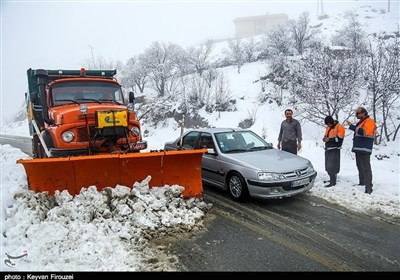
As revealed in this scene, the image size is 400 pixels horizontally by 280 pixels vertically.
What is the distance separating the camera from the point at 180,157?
5270mm

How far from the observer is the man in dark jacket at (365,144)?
6180 mm

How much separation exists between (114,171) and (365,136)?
5098 mm

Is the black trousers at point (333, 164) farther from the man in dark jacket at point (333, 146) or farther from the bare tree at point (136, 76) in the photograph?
the bare tree at point (136, 76)

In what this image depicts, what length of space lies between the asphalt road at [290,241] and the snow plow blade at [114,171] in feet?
2.92

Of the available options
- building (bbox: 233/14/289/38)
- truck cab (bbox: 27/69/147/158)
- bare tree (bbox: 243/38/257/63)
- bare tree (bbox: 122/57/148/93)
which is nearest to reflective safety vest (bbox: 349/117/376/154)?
truck cab (bbox: 27/69/147/158)

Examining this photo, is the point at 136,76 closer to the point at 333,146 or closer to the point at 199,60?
the point at 199,60

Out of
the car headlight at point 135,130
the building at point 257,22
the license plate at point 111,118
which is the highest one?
the building at point 257,22

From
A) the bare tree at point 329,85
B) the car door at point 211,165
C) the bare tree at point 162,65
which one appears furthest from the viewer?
the bare tree at point 162,65

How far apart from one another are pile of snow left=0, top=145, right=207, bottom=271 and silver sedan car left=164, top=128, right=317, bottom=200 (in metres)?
1.08

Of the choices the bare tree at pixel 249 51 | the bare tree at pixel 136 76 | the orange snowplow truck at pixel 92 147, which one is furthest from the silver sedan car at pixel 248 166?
the bare tree at pixel 249 51

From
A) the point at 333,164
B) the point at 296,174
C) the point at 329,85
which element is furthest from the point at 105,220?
the point at 329,85

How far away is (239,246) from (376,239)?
201 cm

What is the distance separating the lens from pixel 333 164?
674 centimetres
